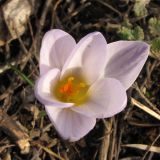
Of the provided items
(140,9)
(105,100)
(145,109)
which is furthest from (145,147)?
(140,9)

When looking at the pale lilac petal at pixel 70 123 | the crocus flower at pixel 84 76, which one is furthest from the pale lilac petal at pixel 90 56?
the pale lilac petal at pixel 70 123

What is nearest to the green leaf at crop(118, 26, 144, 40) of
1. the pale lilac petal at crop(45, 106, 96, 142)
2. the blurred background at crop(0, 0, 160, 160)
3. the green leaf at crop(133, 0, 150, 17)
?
the blurred background at crop(0, 0, 160, 160)

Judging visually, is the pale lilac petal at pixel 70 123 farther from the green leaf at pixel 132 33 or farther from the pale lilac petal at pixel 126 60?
the green leaf at pixel 132 33

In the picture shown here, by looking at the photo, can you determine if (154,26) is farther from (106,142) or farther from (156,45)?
(106,142)

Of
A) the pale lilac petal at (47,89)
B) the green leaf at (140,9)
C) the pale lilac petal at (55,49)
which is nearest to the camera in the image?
the pale lilac petal at (47,89)

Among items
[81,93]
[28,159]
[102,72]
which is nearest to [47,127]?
[28,159]

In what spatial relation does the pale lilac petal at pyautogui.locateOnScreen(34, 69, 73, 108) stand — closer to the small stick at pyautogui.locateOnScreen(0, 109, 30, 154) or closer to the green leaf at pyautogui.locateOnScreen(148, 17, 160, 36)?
the small stick at pyautogui.locateOnScreen(0, 109, 30, 154)
